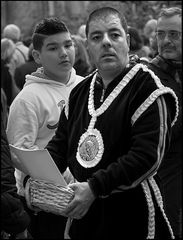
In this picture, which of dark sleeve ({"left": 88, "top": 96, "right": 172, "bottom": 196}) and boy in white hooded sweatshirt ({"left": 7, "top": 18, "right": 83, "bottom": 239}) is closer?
dark sleeve ({"left": 88, "top": 96, "right": 172, "bottom": 196})

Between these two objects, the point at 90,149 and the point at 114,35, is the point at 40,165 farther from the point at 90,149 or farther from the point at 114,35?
the point at 114,35

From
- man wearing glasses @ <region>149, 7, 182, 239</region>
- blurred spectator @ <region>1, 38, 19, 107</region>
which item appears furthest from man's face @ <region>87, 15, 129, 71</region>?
blurred spectator @ <region>1, 38, 19, 107</region>

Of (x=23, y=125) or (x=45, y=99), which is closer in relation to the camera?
(x=23, y=125)

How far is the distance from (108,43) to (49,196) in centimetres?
84

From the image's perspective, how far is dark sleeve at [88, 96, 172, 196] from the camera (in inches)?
130

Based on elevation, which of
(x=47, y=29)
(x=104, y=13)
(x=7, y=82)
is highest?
(x=104, y=13)

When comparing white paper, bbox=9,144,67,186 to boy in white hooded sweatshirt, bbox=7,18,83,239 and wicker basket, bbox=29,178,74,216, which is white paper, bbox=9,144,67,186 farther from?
boy in white hooded sweatshirt, bbox=7,18,83,239

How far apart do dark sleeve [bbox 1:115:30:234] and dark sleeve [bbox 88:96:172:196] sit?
0.55 meters

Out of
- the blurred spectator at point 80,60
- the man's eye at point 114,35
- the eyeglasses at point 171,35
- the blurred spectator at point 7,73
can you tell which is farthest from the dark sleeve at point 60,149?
the blurred spectator at point 7,73

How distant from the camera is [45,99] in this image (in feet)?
15.5

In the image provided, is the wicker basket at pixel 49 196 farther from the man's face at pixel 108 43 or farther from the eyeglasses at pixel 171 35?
the eyeglasses at pixel 171 35

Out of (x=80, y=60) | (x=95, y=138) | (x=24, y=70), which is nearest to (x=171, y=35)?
(x=95, y=138)

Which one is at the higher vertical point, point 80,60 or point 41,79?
point 41,79

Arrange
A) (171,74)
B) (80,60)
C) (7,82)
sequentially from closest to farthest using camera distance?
(171,74)
(80,60)
(7,82)
